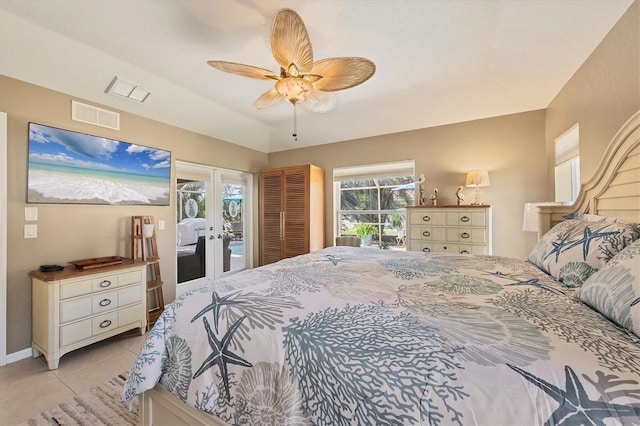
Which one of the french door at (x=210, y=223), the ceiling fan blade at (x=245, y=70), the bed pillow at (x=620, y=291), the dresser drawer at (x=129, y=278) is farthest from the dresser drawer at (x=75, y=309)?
the bed pillow at (x=620, y=291)

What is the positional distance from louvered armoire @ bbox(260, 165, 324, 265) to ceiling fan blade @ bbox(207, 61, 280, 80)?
2.25m

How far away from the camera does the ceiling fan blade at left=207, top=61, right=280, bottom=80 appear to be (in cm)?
195

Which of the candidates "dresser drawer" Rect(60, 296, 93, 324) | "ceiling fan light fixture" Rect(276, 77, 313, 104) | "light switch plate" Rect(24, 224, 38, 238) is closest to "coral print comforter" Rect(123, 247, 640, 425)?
"ceiling fan light fixture" Rect(276, 77, 313, 104)

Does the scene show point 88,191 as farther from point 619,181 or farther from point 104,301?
point 619,181

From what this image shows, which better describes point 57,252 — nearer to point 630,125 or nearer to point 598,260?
point 598,260

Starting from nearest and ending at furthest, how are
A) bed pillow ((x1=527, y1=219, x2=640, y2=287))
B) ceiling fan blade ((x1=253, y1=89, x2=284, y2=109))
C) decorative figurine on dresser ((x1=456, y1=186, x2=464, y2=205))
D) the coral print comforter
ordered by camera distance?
the coral print comforter, bed pillow ((x1=527, y1=219, x2=640, y2=287)), ceiling fan blade ((x1=253, y1=89, x2=284, y2=109)), decorative figurine on dresser ((x1=456, y1=186, x2=464, y2=205))

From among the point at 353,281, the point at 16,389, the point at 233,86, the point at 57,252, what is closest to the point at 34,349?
the point at 16,389

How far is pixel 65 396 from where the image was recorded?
1.87 meters

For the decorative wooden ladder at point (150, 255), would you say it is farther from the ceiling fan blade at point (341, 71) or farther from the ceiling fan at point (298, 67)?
the ceiling fan blade at point (341, 71)

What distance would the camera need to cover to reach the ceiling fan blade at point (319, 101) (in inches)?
97.7

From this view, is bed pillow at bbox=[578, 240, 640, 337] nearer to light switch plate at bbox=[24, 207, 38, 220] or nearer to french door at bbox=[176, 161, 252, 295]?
light switch plate at bbox=[24, 207, 38, 220]

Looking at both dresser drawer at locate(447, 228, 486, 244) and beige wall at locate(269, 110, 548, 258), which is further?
beige wall at locate(269, 110, 548, 258)

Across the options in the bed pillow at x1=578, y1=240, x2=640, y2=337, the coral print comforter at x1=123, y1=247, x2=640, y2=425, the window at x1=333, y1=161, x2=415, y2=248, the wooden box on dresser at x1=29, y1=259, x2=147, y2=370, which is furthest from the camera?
the window at x1=333, y1=161, x2=415, y2=248

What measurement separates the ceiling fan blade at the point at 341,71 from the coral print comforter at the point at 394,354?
61.4 inches
